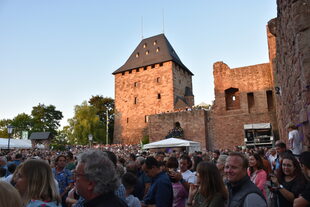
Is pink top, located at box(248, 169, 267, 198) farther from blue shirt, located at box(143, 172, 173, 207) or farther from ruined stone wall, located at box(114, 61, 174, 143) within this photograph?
ruined stone wall, located at box(114, 61, 174, 143)

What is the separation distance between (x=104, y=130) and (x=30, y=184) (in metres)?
40.5

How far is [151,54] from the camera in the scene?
40906 mm

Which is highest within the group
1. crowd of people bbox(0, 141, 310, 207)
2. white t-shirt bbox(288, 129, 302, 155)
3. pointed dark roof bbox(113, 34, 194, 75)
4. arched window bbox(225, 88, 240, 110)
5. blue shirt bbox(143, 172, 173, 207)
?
pointed dark roof bbox(113, 34, 194, 75)

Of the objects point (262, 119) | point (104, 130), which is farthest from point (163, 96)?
point (262, 119)

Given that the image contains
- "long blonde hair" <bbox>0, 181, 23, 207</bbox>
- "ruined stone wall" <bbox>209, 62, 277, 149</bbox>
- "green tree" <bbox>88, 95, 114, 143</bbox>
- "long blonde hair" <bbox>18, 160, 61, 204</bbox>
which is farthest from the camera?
"green tree" <bbox>88, 95, 114, 143</bbox>

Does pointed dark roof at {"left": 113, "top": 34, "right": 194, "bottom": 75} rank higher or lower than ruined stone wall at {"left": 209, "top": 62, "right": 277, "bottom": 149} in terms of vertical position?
higher

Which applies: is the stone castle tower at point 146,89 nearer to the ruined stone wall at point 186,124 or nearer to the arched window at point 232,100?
the ruined stone wall at point 186,124

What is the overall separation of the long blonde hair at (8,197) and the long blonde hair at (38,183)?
78 centimetres

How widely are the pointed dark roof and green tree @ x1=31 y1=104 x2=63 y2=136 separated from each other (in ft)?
99.4

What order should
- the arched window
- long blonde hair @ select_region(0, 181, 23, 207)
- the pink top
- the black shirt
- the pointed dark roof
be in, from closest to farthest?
1. long blonde hair @ select_region(0, 181, 23, 207)
2. the black shirt
3. the pink top
4. the arched window
5. the pointed dark roof

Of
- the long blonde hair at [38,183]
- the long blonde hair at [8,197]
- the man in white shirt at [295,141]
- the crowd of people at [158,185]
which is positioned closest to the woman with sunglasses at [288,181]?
the crowd of people at [158,185]

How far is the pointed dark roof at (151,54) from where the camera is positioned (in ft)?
128

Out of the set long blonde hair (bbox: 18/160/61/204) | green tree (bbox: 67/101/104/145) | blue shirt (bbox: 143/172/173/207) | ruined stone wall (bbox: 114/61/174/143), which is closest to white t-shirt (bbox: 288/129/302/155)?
blue shirt (bbox: 143/172/173/207)

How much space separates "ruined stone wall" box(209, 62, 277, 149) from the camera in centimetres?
2184
